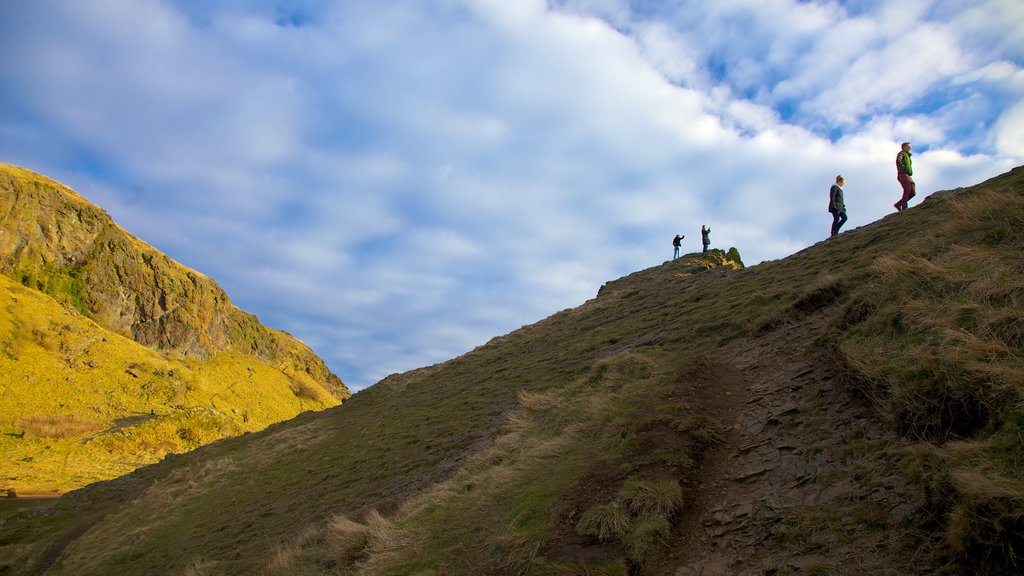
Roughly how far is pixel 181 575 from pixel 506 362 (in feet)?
44.3

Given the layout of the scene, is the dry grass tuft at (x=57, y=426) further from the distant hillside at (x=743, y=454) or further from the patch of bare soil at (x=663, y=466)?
the patch of bare soil at (x=663, y=466)

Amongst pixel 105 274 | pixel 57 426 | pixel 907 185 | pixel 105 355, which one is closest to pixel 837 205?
pixel 907 185

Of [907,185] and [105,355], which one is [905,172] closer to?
[907,185]

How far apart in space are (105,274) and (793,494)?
84.4 metres

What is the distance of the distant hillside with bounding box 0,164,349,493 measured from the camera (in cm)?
4838

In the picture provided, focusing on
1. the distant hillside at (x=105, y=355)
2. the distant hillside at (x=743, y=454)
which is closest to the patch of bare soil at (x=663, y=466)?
the distant hillside at (x=743, y=454)

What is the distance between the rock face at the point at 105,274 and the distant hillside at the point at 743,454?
204ft

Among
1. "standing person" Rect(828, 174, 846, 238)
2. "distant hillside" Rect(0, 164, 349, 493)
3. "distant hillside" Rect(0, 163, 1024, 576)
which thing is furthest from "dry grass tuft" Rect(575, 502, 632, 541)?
"distant hillside" Rect(0, 164, 349, 493)

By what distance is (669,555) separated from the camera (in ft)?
20.0

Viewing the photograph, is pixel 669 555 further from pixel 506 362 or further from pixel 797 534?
pixel 506 362

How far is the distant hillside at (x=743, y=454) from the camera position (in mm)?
5230

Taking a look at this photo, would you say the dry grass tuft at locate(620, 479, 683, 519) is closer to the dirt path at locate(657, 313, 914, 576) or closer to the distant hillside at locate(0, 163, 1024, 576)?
the distant hillside at locate(0, 163, 1024, 576)

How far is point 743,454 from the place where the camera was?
295 inches

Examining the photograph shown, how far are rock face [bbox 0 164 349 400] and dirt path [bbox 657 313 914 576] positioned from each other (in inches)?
3123
